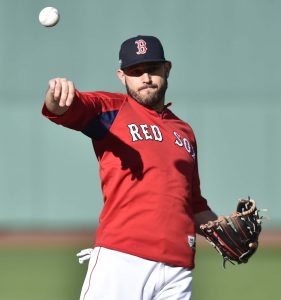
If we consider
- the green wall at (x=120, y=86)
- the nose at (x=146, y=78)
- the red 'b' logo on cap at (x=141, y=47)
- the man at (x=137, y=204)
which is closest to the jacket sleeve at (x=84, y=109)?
the man at (x=137, y=204)

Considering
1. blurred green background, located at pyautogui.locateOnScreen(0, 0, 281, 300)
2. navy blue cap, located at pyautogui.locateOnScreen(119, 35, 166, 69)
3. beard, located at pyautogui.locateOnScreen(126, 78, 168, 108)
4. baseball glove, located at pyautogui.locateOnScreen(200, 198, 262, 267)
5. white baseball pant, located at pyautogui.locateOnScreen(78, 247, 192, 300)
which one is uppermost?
blurred green background, located at pyautogui.locateOnScreen(0, 0, 281, 300)

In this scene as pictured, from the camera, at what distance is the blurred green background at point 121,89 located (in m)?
13.8

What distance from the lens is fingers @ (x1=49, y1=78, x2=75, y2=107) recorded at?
11.2 feet

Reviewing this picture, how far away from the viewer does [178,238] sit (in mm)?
3930

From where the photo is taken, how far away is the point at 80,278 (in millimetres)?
7758

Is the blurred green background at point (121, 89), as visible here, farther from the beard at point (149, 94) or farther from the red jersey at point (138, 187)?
the red jersey at point (138, 187)

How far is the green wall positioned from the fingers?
10290mm

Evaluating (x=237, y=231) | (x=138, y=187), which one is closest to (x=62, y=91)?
(x=138, y=187)

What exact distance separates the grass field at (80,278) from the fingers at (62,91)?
12.0 feet

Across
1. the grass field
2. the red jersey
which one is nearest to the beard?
the red jersey

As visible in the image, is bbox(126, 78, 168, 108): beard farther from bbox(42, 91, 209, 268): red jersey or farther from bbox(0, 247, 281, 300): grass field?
bbox(0, 247, 281, 300): grass field

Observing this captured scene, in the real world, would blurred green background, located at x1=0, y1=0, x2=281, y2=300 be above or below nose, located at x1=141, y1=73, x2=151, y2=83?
above

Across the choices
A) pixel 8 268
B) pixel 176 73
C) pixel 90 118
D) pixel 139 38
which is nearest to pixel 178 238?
pixel 90 118

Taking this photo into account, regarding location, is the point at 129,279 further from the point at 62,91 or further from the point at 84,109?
the point at 62,91
